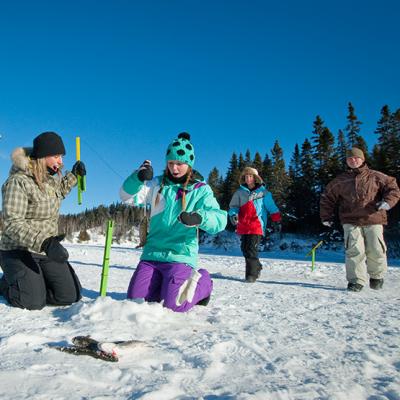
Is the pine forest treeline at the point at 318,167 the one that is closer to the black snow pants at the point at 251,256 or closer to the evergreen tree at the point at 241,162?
the evergreen tree at the point at 241,162

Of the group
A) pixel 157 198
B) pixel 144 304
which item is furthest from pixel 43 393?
pixel 157 198

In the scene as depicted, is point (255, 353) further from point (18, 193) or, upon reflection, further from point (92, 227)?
point (92, 227)

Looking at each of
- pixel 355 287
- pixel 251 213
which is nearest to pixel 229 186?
Result: pixel 251 213

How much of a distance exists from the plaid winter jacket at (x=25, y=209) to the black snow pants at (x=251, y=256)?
3.77 meters

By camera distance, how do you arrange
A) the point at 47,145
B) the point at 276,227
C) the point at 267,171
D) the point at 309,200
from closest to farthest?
the point at 47,145 < the point at 276,227 < the point at 309,200 < the point at 267,171

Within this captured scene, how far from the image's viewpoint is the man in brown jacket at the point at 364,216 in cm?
562

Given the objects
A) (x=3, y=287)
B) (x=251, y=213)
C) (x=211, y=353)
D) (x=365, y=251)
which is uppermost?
(x=251, y=213)

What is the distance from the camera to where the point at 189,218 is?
11.3 feet

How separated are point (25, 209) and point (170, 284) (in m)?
1.60

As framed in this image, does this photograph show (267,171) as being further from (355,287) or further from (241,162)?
(355,287)

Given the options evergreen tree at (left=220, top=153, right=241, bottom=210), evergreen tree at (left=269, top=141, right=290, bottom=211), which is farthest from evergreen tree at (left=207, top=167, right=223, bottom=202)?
evergreen tree at (left=269, top=141, right=290, bottom=211)

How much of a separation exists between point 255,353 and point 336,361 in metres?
0.49

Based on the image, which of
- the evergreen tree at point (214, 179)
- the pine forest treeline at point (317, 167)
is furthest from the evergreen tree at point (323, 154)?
the evergreen tree at point (214, 179)

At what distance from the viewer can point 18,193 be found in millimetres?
3562
